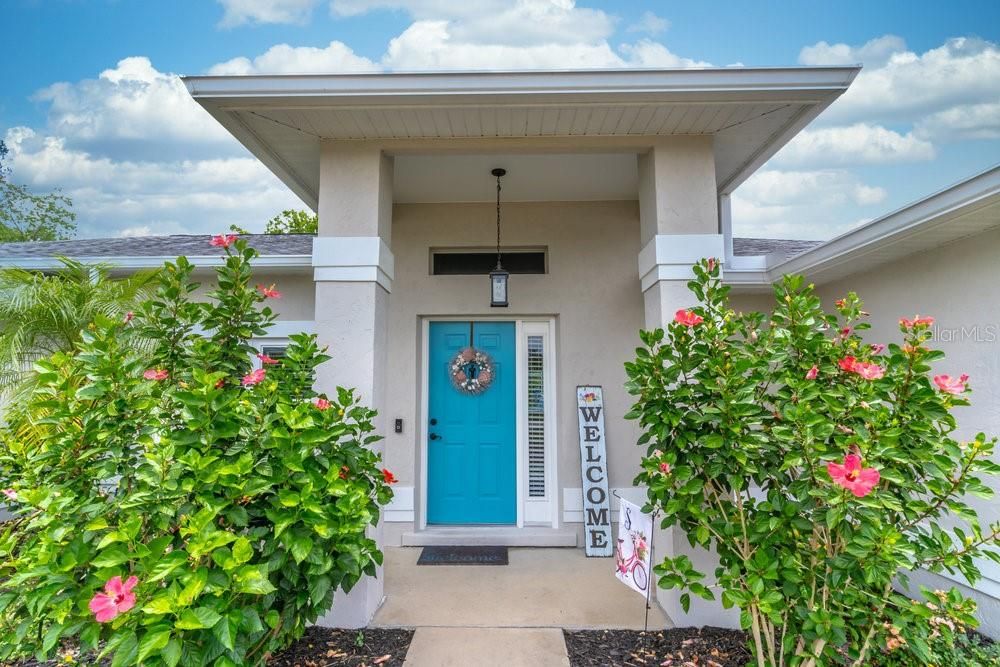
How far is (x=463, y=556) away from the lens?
4.13 metres

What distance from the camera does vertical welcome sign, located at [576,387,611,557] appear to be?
169 inches

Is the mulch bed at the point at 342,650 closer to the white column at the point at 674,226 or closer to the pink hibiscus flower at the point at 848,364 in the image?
the white column at the point at 674,226

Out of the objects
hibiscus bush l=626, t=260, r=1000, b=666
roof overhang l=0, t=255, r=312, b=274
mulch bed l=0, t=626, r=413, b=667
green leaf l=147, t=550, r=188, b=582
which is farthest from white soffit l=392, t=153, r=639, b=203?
mulch bed l=0, t=626, r=413, b=667

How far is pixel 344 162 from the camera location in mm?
3332

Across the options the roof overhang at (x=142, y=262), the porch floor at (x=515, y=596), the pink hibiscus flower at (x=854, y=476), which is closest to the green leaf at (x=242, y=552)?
the porch floor at (x=515, y=596)

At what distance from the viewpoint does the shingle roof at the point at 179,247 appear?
17.5ft

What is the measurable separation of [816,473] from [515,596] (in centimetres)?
228

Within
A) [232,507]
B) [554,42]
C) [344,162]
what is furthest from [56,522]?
[554,42]

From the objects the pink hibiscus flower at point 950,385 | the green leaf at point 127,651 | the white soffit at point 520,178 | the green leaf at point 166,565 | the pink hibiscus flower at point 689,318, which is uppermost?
the white soffit at point 520,178

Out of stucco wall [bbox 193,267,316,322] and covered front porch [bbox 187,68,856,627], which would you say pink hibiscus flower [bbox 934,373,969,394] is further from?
stucco wall [bbox 193,267,316,322]

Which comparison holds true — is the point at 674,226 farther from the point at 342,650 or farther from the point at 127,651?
the point at 127,651

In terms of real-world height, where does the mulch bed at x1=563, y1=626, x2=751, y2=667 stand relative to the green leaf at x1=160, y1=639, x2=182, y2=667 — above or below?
below

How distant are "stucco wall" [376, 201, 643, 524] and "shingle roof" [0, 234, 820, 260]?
4.89 ft

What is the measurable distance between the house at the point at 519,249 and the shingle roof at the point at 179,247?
65mm
